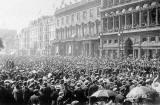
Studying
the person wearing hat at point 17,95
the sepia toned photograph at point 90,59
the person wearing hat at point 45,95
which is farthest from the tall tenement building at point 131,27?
the person wearing hat at point 17,95

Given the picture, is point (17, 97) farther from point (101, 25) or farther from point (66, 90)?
point (101, 25)

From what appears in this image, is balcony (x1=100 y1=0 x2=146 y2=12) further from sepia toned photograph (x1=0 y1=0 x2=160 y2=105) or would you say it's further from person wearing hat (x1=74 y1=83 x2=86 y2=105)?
person wearing hat (x1=74 y1=83 x2=86 y2=105)

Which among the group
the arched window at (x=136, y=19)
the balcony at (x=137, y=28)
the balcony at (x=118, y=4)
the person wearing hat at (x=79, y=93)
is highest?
the balcony at (x=118, y=4)

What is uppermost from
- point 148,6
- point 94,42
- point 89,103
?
point 148,6

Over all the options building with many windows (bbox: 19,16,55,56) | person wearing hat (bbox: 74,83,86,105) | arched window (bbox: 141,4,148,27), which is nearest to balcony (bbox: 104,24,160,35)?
arched window (bbox: 141,4,148,27)

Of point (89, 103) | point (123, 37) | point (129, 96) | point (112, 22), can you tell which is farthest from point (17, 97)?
point (112, 22)

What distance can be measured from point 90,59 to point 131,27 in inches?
509

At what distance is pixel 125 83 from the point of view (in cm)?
1492

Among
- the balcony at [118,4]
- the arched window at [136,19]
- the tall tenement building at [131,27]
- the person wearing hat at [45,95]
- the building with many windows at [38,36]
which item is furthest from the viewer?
the building with many windows at [38,36]

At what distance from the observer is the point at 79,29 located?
7156 centimetres

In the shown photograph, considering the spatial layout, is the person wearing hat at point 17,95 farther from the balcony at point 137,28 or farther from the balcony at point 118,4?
the balcony at point 118,4

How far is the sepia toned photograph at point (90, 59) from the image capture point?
13.2 metres

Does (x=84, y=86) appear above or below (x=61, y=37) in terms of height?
below

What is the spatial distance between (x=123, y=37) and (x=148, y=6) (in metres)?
7.98
